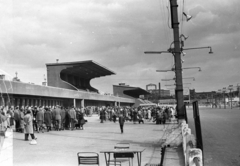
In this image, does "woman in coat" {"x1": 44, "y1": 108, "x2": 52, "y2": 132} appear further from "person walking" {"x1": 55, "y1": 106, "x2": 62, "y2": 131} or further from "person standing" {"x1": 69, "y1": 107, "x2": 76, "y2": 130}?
"person standing" {"x1": 69, "y1": 107, "x2": 76, "y2": 130}

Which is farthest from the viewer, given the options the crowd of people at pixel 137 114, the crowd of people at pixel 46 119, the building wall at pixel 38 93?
the crowd of people at pixel 137 114

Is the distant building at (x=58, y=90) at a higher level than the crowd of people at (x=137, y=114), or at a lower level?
higher

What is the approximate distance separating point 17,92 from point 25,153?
71.1 feet

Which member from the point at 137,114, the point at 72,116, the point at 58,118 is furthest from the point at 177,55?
the point at 137,114

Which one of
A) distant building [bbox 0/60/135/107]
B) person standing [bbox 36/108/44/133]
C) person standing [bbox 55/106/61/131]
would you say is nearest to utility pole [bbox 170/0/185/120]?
person standing [bbox 36/108/44/133]

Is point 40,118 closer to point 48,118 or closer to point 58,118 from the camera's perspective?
point 48,118

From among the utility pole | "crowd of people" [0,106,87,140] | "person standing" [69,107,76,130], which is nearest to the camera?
the utility pole

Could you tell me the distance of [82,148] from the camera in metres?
13.0

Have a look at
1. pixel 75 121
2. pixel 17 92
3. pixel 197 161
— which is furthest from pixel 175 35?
pixel 17 92

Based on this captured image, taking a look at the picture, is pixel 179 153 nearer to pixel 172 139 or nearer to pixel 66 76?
pixel 172 139

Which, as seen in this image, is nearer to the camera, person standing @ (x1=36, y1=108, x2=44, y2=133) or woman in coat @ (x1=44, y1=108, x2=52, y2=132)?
person standing @ (x1=36, y1=108, x2=44, y2=133)

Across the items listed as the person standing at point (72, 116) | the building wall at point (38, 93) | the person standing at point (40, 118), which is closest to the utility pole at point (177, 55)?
the person standing at point (40, 118)

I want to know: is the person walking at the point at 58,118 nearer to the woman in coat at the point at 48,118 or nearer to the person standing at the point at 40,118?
the woman in coat at the point at 48,118

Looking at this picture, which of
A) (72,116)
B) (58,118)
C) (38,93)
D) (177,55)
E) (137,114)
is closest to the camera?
(177,55)
